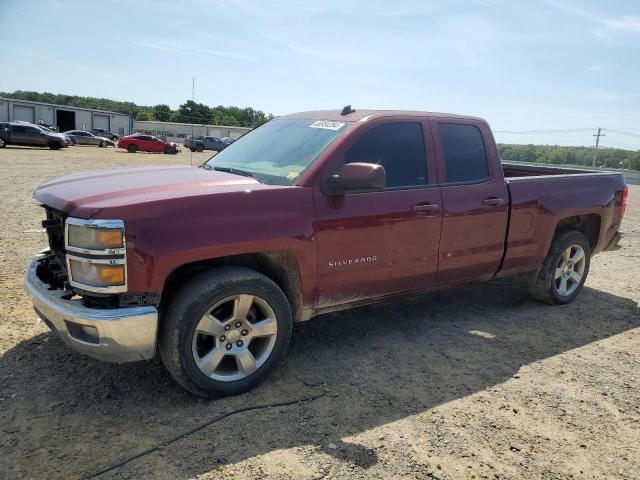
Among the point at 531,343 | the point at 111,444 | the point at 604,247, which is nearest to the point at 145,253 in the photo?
the point at 111,444

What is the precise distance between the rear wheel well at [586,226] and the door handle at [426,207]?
2.10 meters

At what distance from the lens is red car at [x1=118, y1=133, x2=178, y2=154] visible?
37562 mm

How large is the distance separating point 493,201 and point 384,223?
127 centimetres

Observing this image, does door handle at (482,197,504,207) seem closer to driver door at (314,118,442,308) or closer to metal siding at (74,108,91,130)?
driver door at (314,118,442,308)

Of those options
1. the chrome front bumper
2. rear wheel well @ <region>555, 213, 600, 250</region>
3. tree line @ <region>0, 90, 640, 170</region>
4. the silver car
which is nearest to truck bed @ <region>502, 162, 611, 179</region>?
rear wheel well @ <region>555, 213, 600, 250</region>

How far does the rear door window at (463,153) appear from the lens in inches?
169

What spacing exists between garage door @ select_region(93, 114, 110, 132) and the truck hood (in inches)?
2892

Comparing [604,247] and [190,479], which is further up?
[604,247]

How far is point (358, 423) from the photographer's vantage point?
3.05m

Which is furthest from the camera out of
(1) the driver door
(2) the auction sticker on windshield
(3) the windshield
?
(2) the auction sticker on windshield

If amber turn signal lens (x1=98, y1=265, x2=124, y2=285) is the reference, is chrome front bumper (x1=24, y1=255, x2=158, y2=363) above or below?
below

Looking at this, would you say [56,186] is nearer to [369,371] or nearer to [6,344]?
[6,344]

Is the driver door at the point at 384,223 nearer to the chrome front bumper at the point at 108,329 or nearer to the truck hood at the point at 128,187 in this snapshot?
the truck hood at the point at 128,187

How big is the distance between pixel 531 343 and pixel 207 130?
259ft
